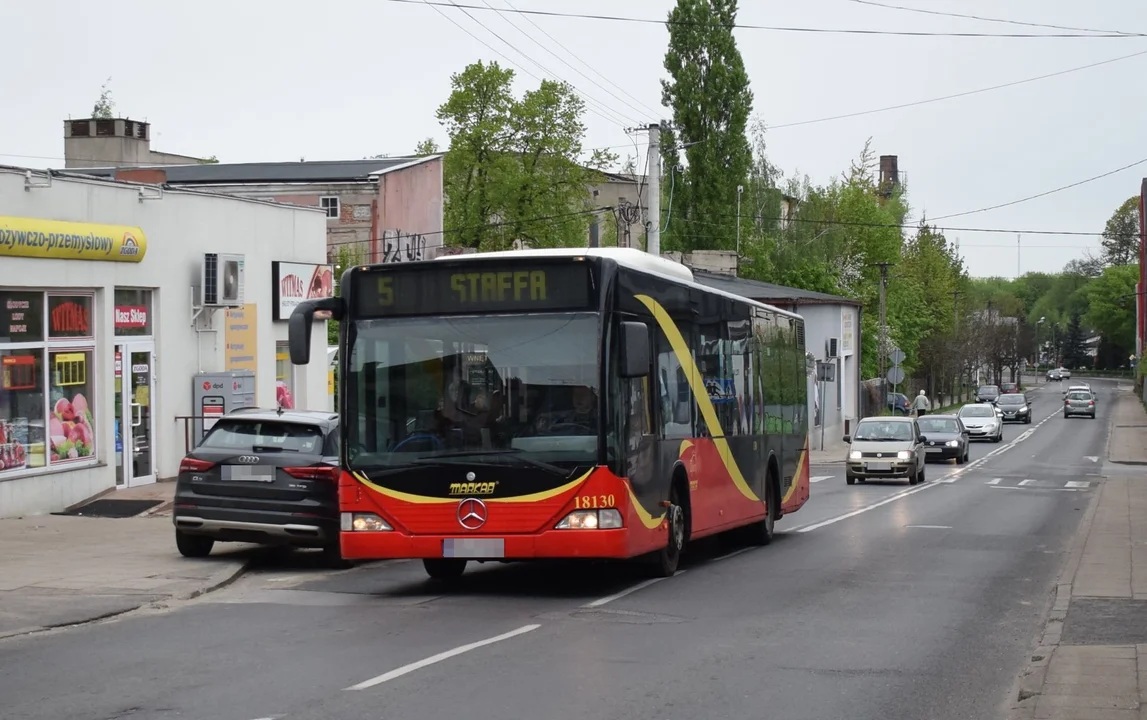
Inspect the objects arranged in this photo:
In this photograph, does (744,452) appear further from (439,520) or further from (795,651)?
(795,651)

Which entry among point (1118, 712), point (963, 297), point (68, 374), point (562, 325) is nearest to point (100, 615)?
point (562, 325)

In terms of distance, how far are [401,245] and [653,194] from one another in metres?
24.1

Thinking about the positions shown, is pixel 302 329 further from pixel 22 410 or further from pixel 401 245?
pixel 401 245


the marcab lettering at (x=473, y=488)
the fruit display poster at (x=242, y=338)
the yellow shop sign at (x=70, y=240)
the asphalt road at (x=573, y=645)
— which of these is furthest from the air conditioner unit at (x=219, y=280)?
the marcab lettering at (x=473, y=488)

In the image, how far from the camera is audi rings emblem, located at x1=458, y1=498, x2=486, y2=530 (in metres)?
12.7

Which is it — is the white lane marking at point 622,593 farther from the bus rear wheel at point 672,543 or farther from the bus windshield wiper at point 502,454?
the bus windshield wiper at point 502,454

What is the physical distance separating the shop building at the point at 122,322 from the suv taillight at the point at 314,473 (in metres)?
6.60

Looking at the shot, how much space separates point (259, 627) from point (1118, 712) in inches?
250

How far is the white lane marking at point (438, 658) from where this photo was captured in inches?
347

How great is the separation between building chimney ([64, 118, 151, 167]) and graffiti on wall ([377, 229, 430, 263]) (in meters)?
11.7

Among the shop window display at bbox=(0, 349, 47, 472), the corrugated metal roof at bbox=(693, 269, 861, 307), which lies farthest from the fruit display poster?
the corrugated metal roof at bbox=(693, 269, 861, 307)

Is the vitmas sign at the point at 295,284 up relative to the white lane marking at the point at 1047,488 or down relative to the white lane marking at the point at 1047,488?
up

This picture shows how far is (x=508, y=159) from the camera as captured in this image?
221ft

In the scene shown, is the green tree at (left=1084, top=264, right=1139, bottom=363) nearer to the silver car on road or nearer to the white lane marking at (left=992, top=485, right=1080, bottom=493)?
the silver car on road
